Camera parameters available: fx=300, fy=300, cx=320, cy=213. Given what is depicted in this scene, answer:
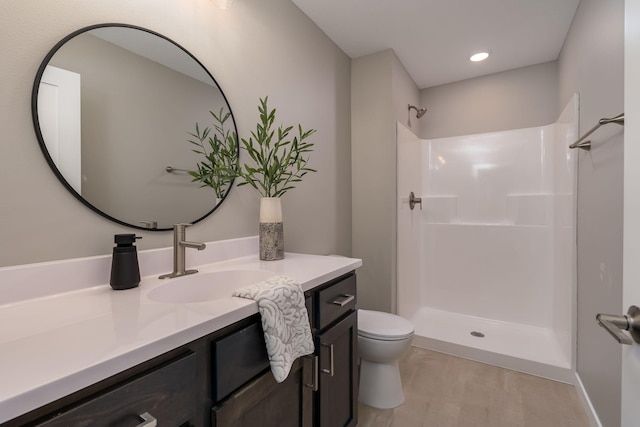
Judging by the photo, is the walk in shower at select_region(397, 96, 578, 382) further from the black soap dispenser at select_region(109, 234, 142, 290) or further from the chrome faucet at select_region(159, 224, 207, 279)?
the black soap dispenser at select_region(109, 234, 142, 290)

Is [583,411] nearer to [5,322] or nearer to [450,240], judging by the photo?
[450,240]

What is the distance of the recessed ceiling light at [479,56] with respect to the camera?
2.37 metres

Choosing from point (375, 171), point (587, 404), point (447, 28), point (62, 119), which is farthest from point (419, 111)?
point (62, 119)

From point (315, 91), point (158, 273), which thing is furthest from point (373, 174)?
point (158, 273)

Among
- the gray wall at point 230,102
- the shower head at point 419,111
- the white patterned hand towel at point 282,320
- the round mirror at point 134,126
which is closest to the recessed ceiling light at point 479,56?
the shower head at point 419,111

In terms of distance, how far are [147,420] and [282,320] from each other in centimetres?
36

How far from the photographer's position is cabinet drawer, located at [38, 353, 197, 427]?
18.3 inches

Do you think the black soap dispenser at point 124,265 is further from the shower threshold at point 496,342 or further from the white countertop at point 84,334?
the shower threshold at point 496,342

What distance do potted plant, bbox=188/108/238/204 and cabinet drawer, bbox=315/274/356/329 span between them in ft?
2.08

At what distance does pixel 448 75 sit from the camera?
2.74m

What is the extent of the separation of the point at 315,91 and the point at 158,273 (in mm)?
1472

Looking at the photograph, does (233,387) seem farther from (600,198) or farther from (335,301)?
(600,198)

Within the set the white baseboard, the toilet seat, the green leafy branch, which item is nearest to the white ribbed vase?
the green leafy branch

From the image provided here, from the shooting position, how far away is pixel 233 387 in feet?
2.38
